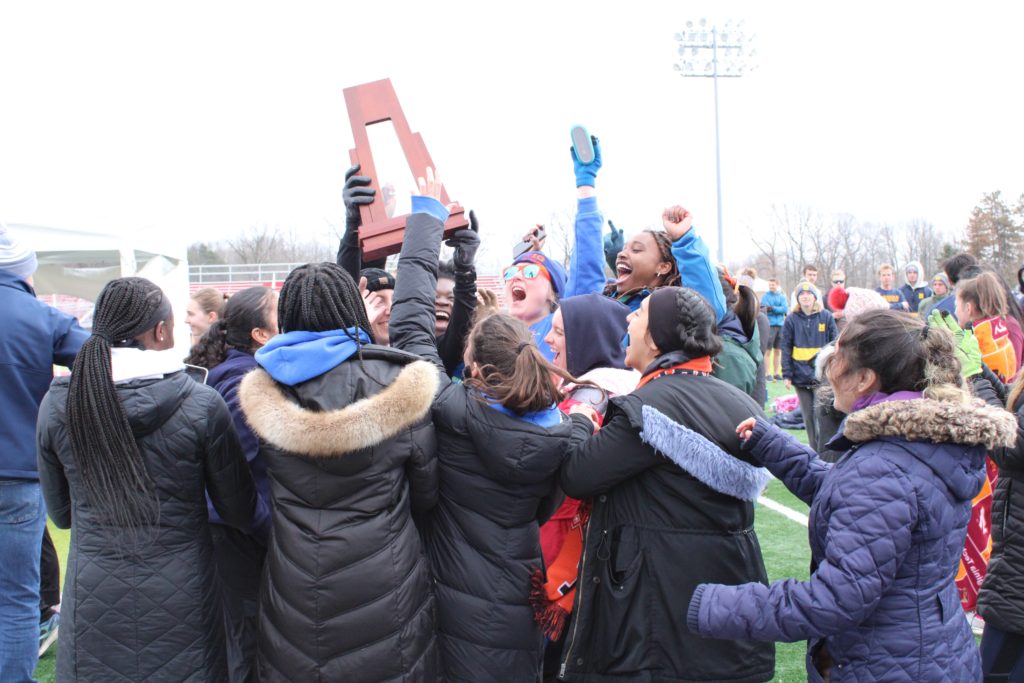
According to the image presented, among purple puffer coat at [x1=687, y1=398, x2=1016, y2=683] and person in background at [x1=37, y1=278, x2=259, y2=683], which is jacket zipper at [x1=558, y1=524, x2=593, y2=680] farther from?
person in background at [x1=37, y1=278, x2=259, y2=683]

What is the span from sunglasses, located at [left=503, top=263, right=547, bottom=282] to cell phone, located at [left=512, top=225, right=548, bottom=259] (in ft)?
0.58

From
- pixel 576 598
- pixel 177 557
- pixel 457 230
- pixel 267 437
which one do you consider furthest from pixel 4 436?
pixel 576 598

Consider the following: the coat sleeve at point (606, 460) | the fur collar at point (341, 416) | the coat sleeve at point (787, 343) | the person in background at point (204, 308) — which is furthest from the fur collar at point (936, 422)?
the coat sleeve at point (787, 343)

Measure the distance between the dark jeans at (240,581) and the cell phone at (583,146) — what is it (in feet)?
7.74

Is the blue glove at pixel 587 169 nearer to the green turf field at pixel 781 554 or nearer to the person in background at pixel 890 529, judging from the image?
the person in background at pixel 890 529

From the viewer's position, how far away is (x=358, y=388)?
2215mm

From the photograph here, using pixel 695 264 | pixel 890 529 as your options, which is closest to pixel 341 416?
pixel 890 529

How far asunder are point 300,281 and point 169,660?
1.37 m

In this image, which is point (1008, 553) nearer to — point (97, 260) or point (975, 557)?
point (975, 557)

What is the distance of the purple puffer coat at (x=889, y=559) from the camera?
1.81 m

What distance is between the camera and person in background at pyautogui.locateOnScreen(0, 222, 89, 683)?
10.6 feet

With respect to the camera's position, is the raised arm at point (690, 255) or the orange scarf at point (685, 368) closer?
the orange scarf at point (685, 368)

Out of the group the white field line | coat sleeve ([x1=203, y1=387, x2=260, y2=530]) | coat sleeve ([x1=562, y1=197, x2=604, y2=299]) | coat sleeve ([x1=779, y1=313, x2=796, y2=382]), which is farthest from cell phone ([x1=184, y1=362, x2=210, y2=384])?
coat sleeve ([x1=779, y1=313, x2=796, y2=382])

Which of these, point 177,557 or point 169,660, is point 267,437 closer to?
point 177,557
